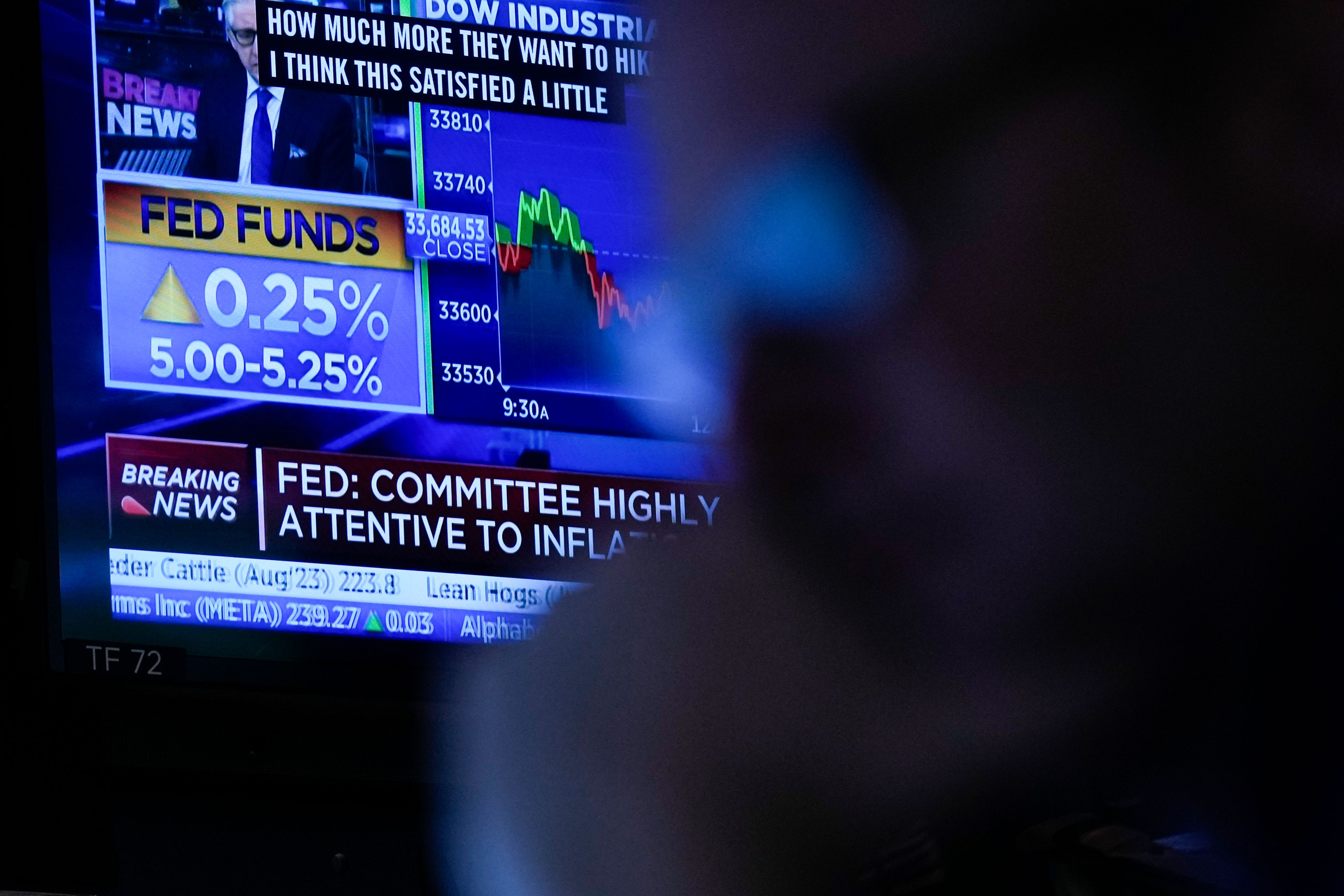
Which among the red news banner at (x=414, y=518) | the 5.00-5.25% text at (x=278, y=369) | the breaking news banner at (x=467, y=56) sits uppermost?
the breaking news banner at (x=467, y=56)

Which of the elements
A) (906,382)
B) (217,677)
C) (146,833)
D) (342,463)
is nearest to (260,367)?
(342,463)

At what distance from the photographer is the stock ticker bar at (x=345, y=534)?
3.94 ft

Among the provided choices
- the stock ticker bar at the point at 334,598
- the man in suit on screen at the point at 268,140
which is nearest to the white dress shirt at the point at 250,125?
the man in suit on screen at the point at 268,140

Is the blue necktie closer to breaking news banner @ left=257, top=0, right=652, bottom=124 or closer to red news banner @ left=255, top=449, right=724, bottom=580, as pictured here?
breaking news banner @ left=257, top=0, right=652, bottom=124

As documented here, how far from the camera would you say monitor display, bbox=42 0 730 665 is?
121cm

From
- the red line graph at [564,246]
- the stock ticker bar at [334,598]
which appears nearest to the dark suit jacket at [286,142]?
the red line graph at [564,246]

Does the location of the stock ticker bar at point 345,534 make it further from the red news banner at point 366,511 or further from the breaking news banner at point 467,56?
the breaking news banner at point 467,56

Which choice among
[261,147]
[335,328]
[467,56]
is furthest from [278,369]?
[467,56]

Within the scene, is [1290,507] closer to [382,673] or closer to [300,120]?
[382,673]

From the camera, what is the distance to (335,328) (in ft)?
4.03

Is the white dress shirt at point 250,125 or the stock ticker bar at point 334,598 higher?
the white dress shirt at point 250,125

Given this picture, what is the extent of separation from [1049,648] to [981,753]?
44 mm

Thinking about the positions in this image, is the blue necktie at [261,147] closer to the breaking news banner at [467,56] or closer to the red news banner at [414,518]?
the breaking news banner at [467,56]

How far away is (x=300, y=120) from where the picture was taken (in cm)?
125
